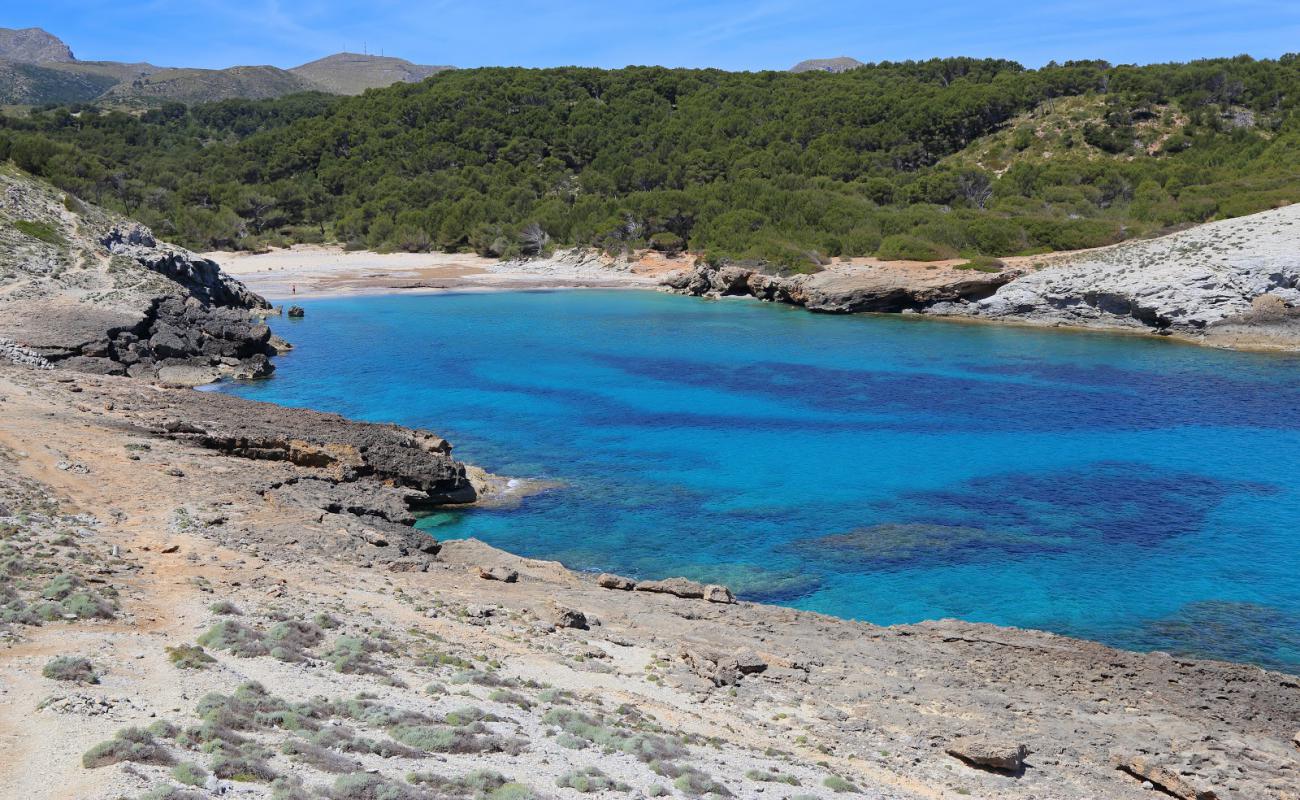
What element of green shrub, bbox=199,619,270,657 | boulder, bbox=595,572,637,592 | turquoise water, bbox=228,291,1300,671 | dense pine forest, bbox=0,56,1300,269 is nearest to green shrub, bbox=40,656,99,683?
green shrub, bbox=199,619,270,657

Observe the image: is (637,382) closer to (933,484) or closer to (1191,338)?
(933,484)

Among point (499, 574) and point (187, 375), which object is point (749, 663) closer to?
point (499, 574)

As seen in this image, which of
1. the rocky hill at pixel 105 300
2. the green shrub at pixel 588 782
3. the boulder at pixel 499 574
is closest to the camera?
the green shrub at pixel 588 782

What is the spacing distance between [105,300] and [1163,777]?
125 feet

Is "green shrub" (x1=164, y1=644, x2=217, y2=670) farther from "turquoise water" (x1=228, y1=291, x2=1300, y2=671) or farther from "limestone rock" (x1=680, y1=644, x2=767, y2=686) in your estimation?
"turquoise water" (x1=228, y1=291, x2=1300, y2=671)

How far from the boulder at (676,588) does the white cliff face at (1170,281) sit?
139 ft

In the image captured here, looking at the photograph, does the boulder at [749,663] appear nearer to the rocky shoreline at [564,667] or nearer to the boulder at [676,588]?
the rocky shoreline at [564,667]

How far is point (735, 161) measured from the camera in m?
95.2

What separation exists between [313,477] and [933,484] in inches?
626

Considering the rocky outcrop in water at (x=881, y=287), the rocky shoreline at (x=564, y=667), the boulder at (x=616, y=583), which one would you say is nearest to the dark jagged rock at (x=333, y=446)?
the rocky shoreline at (x=564, y=667)

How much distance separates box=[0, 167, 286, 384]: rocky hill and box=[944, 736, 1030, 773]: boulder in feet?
96.8

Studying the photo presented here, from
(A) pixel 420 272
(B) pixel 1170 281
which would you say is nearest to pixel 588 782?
(B) pixel 1170 281

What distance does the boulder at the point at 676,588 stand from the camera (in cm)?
1739

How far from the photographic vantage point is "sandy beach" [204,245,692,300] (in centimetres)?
7362
